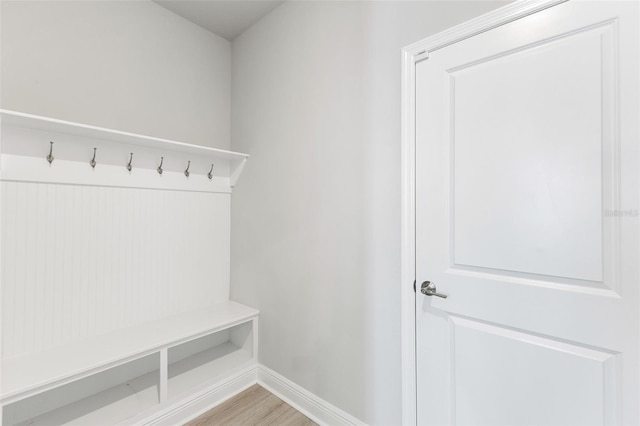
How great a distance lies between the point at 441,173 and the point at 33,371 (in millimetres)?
2069

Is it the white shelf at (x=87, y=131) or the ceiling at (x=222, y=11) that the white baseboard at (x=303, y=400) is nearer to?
the white shelf at (x=87, y=131)

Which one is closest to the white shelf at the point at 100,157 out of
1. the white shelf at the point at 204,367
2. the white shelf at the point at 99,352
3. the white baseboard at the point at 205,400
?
the white shelf at the point at 99,352

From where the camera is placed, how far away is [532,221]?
1.05 meters

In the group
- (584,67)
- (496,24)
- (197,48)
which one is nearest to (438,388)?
(584,67)

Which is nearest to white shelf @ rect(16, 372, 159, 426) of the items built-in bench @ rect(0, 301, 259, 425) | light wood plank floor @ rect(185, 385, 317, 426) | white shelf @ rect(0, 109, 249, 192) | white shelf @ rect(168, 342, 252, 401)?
built-in bench @ rect(0, 301, 259, 425)

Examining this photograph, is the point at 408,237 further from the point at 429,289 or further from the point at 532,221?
the point at 532,221

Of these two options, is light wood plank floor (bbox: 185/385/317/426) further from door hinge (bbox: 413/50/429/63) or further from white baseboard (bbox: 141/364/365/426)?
door hinge (bbox: 413/50/429/63)

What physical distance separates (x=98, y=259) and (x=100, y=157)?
0.61 meters

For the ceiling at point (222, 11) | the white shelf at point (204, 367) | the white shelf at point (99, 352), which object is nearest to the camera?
the white shelf at point (99, 352)

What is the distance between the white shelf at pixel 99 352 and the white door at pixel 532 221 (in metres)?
1.34

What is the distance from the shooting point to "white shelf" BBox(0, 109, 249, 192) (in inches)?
56.5

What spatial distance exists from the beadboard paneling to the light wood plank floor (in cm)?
70

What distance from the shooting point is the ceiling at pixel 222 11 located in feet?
6.45

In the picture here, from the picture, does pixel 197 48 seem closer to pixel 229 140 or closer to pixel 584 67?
pixel 229 140
